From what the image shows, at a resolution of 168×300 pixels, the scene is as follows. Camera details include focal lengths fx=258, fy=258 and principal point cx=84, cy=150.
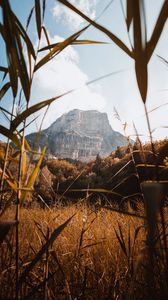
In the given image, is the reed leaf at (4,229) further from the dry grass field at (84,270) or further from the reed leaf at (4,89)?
the reed leaf at (4,89)

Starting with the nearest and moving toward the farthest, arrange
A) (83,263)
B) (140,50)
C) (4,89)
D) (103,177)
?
(140,50) → (4,89) → (83,263) → (103,177)

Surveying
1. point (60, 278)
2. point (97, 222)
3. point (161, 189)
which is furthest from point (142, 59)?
point (97, 222)

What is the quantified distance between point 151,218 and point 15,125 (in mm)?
454

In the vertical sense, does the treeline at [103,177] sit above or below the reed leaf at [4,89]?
above

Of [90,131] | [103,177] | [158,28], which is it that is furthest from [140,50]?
[90,131]

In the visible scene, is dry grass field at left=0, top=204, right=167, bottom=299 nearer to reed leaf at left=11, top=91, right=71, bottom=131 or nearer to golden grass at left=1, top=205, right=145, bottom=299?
golden grass at left=1, top=205, right=145, bottom=299

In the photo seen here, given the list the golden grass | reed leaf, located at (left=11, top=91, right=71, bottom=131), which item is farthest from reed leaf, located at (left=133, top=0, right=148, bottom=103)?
the golden grass

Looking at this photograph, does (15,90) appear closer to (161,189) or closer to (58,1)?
(58,1)

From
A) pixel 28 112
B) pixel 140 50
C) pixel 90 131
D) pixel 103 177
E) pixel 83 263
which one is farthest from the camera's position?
pixel 90 131

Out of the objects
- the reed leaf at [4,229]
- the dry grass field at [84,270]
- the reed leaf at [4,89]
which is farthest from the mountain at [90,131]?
the reed leaf at [4,229]

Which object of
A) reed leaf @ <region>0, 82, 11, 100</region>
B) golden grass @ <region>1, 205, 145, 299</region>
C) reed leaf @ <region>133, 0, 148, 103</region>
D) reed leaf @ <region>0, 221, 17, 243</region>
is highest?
reed leaf @ <region>0, 82, 11, 100</region>

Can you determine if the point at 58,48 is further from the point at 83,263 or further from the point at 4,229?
the point at 83,263

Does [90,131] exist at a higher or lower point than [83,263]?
higher

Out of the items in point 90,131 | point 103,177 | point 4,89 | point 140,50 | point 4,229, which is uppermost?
point 90,131
